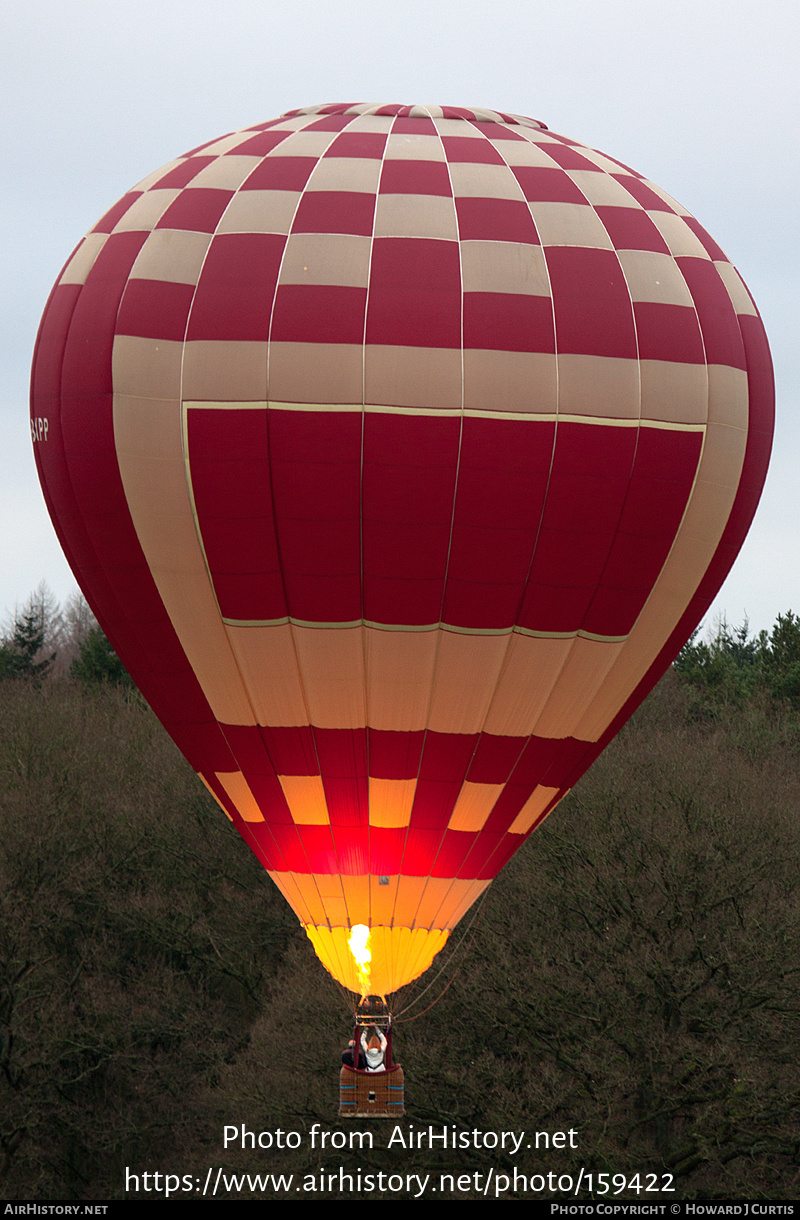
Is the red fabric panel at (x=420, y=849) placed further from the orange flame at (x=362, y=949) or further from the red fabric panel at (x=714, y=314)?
the red fabric panel at (x=714, y=314)

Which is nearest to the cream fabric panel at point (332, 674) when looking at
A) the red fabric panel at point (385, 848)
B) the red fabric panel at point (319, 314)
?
the red fabric panel at point (385, 848)

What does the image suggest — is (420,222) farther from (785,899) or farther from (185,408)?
(785,899)

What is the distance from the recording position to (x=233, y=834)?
23.7 m

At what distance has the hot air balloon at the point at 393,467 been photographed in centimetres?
890

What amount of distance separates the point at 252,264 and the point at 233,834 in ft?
52.5

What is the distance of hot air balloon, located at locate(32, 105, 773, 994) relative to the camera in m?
8.90

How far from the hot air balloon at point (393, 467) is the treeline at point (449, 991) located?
3.79m

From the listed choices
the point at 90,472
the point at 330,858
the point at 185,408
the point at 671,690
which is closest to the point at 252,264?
the point at 185,408

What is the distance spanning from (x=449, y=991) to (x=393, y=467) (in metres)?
11.2

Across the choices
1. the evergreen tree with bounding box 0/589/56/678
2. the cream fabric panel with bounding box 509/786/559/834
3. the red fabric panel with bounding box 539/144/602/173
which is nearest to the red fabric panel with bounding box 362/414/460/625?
the cream fabric panel with bounding box 509/786/559/834

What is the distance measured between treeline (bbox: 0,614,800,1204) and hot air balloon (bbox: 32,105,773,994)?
3788mm

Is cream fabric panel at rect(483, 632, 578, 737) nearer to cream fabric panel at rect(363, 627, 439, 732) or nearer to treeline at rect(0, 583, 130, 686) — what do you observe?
cream fabric panel at rect(363, 627, 439, 732)

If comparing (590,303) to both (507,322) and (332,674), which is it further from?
(332,674)

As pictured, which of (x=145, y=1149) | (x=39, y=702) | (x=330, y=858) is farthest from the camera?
(x=39, y=702)
